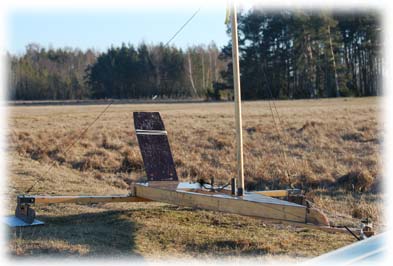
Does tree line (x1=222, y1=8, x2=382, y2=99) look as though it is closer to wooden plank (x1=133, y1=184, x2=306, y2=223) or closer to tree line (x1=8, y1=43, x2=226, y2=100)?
tree line (x1=8, y1=43, x2=226, y2=100)

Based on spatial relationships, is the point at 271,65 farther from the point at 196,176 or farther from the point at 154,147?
the point at 154,147

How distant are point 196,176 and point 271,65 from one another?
2662cm

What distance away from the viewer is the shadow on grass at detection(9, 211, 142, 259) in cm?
579

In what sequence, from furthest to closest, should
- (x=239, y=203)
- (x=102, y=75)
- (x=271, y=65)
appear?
1. (x=102, y=75)
2. (x=271, y=65)
3. (x=239, y=203)

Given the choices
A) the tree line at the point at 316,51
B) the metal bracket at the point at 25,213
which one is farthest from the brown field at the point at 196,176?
the tree line at the point at 316,51

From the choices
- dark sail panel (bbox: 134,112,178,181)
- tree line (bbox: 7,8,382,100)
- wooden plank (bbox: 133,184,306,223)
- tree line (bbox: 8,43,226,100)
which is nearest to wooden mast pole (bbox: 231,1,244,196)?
wooden plank (bbox: 133,184,306,223)

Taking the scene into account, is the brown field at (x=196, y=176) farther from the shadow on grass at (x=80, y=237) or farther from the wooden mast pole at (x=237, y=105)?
the wooden mast pole at (x=237, y=105)

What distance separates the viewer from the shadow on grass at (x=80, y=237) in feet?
19.0

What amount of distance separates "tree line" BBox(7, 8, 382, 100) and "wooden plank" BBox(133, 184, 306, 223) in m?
23.8

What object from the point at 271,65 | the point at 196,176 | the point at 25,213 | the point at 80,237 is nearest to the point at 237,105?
the point at 80,237

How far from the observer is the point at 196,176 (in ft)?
45.1

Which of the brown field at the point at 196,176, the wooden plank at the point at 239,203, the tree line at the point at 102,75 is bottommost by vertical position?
the brown field at the point at 196,176

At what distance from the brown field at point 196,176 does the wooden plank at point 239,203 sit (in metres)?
0.37

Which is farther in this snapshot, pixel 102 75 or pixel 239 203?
pixel 102 75
